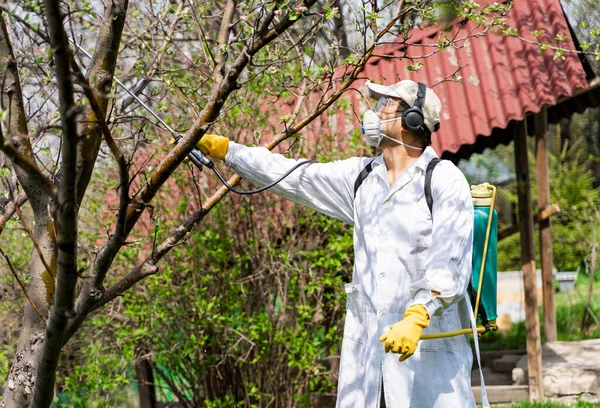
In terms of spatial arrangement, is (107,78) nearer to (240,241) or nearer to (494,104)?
(240,241)

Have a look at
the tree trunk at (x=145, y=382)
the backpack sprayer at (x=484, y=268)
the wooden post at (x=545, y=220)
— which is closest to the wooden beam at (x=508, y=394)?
the wooden post at (x=545, y=220)

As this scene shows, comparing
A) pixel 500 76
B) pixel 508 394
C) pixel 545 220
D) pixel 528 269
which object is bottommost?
pixel 508 394

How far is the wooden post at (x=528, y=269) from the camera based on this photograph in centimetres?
695

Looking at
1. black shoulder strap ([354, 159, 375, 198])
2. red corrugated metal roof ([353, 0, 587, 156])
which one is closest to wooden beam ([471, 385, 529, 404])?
red corrugated metal roof ([353, 0, 587, 156])

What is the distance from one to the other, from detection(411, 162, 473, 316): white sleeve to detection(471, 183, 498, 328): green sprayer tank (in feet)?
0.64

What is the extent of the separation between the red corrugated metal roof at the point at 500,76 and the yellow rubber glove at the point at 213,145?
9.81ft

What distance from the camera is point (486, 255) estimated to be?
11.4 feet

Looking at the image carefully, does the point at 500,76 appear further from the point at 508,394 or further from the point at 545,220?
the point at 508,394

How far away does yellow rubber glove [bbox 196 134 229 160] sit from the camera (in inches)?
143

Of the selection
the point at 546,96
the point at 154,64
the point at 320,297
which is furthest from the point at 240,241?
the point at 546,96

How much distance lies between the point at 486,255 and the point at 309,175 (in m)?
0.85

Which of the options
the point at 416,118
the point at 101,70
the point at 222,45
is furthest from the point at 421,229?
the point at 101,70

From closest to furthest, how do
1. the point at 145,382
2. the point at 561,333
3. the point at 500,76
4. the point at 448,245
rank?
the point at 448,245 → the point at 145,382 → the point at 500,76 → the point at 561,333

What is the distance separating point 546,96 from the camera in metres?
6.48
